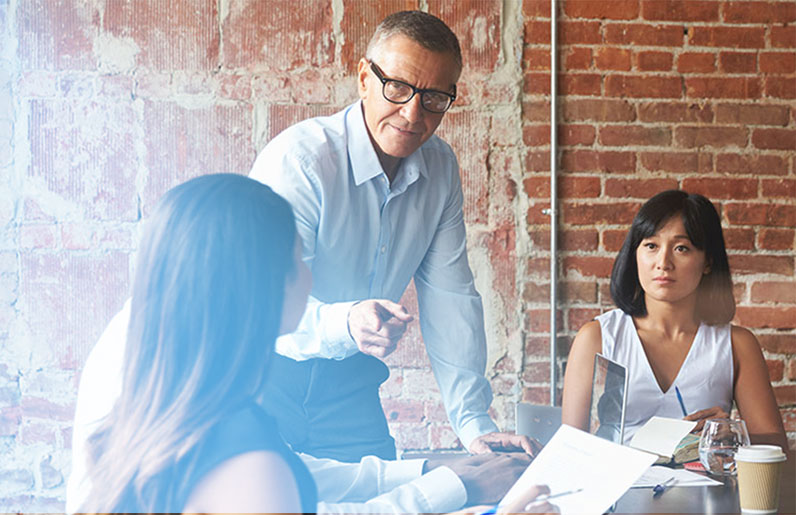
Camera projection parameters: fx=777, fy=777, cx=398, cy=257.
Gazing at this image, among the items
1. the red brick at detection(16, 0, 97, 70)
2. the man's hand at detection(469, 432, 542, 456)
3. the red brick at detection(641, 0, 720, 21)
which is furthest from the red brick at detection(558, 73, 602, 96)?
the red brick at detection(16, 0, 97, 70)

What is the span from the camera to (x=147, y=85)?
1.59m

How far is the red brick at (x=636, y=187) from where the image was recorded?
211cm

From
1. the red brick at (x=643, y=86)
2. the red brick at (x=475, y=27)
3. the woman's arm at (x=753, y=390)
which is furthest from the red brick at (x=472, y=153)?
the woman's arm at (x=753, y=390)

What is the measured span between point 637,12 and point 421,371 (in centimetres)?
115

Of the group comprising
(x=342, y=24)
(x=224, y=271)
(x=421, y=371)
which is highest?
(x=342, y=24)

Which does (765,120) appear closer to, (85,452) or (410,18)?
(410,18)

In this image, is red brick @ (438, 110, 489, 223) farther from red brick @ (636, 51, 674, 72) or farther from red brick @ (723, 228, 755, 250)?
red brick @ (723, 228, 755, 250)

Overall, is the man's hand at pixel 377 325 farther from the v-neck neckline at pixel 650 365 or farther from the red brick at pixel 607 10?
the red brick at pixel 607 10

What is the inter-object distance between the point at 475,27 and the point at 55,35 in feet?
3.02

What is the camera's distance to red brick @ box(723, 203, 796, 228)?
2.19 meters

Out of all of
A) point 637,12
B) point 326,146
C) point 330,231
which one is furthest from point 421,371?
point 637,12

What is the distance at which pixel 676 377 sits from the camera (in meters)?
2.13

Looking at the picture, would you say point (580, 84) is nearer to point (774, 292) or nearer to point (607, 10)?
point (607, 10)

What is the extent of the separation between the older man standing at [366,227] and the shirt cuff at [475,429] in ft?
0.14
